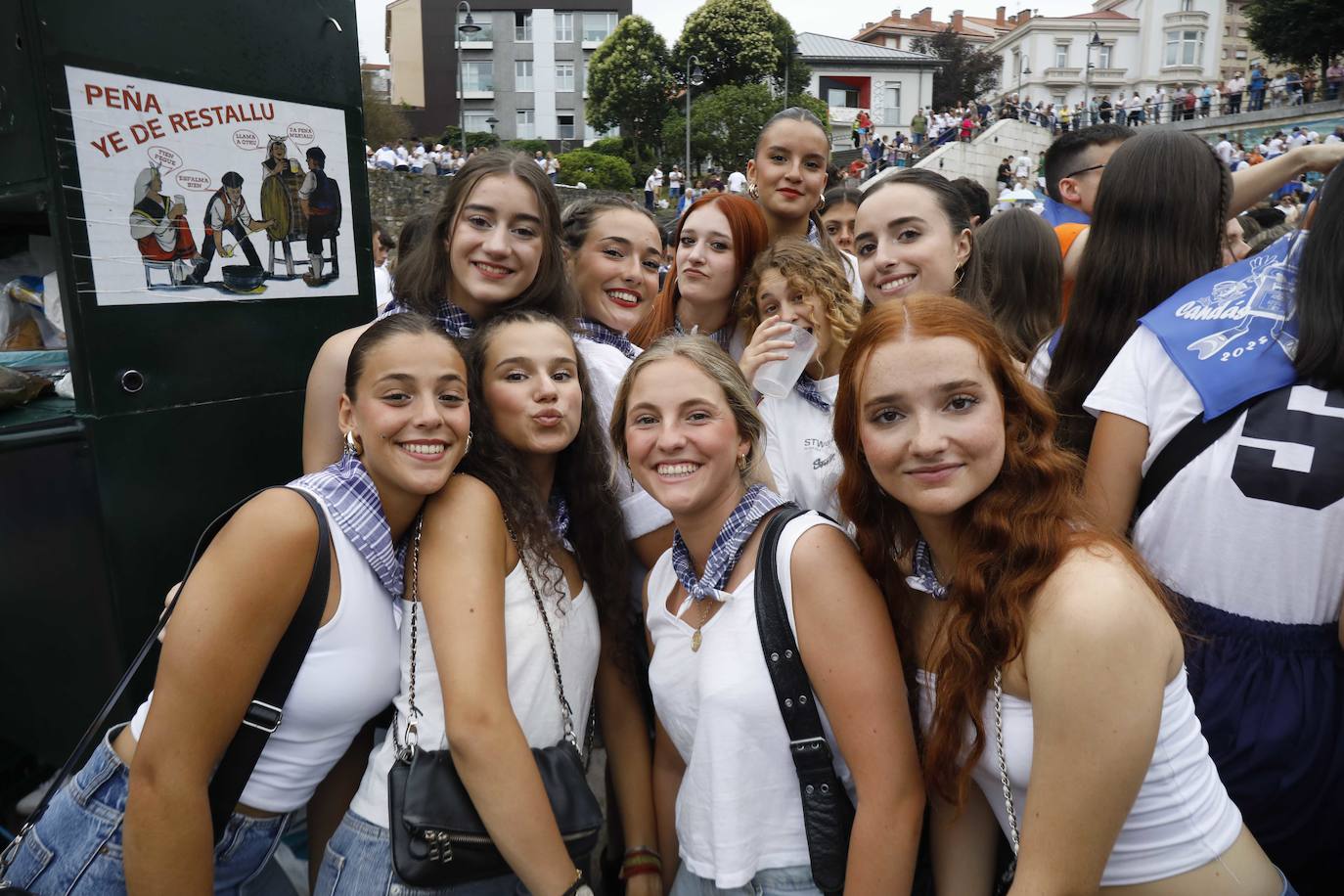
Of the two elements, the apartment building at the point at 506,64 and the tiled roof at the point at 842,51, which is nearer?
the apartment building at the point at 506,64

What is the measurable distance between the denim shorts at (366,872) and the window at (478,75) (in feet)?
206

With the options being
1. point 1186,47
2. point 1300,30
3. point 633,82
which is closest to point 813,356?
point 633,82

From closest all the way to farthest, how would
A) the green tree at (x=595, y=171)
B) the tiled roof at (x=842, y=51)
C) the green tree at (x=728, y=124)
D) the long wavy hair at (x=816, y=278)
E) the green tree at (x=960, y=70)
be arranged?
1. the long wavy hair at (x=816, y=278)
2. the green tree at (x=595, y=171)
3. the green tree at (x=728, y=124)
4. the tiled roof at (x=842, y=51)
5. the green tree at (x=960, y=70)

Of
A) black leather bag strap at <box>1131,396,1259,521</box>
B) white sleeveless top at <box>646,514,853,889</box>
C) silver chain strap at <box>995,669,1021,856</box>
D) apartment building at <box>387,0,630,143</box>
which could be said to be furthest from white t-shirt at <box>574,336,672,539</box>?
apartment building at <box>387,0,630,143</box>

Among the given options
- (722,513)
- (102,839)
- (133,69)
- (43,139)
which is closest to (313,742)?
(102,839)

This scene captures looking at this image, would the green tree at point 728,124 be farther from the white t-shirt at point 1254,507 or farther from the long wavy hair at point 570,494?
the white t-shirt at point 1254,507

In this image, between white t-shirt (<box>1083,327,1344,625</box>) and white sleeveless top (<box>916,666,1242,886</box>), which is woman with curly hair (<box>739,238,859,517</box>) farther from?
white sleeveless top (<box>916,666,1242,886</box>)

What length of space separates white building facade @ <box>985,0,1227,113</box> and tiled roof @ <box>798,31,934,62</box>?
1026 cm

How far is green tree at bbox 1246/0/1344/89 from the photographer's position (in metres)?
37.1

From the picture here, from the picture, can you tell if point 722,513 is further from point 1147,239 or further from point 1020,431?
point 1147,239

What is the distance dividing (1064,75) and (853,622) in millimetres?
77703

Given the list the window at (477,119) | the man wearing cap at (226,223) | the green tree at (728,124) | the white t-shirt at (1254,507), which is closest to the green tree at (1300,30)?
the green tree at (728,124)

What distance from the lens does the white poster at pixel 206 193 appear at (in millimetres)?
2580

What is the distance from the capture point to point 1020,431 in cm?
186
